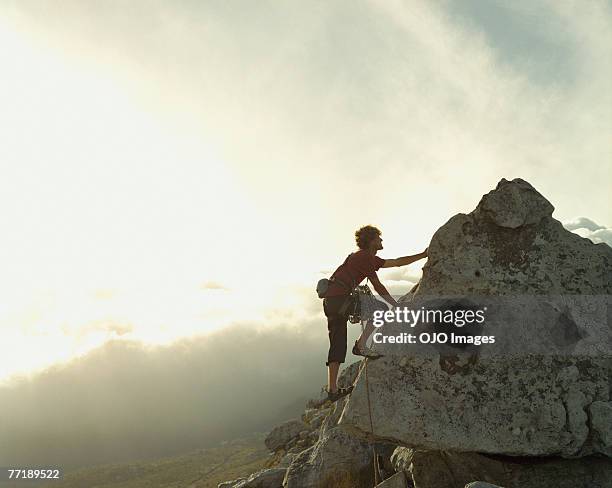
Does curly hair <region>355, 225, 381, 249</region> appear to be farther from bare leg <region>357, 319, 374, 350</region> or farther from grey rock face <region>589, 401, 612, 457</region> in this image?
grey rock face <region>589, 401, 612, 457</region>

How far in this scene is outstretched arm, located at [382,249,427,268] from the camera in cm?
1292

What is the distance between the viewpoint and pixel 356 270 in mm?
12750

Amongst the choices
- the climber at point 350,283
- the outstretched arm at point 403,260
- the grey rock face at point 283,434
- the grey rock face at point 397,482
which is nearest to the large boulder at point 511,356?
the outstretched arm at point 403,260

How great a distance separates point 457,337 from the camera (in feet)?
38.9

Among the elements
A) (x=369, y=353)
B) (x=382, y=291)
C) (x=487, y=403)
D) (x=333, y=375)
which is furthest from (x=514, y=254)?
(x=333, y=375)

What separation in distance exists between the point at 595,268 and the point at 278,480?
1377 cm

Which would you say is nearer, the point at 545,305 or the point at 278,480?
the point at 545,305

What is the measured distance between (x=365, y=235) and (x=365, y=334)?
9.41 ft

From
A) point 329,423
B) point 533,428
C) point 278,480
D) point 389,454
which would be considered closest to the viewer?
point 533,428

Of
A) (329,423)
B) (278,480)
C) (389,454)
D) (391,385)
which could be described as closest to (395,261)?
(391,385)

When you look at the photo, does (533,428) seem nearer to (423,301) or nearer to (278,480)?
(423,301)

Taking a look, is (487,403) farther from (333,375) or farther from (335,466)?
(335,466)

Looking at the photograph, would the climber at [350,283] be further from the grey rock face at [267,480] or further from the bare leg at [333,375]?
the grey rock face at [267,480]

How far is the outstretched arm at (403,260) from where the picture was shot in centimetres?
1292
